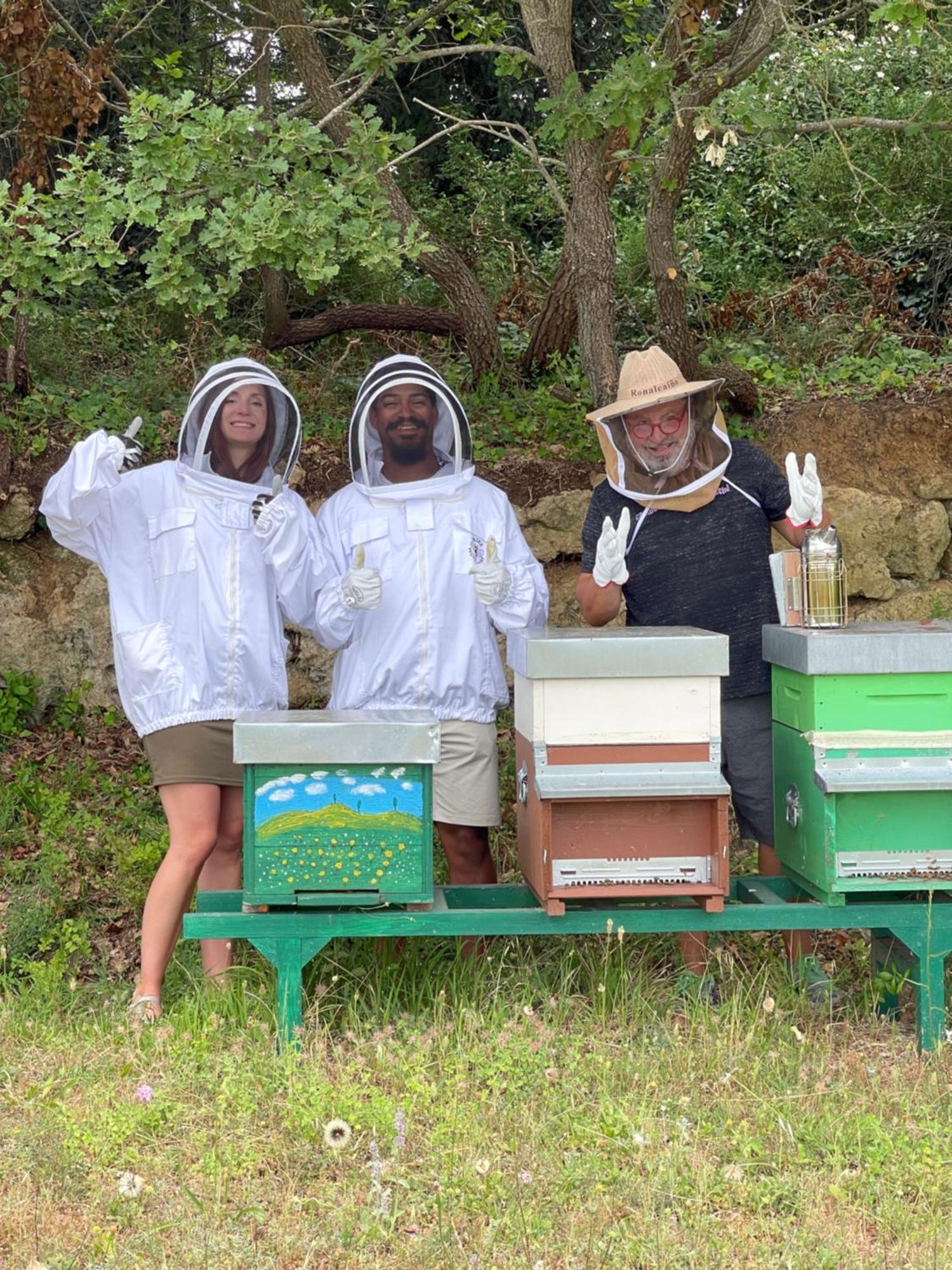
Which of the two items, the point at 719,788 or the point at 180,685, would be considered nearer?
the point at 719,788

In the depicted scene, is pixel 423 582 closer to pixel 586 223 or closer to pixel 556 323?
pixel 586 223

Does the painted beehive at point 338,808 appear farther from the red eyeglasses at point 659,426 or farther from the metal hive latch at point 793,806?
the red eyeglasses at point 659,426

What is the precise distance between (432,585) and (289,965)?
44.8 inches

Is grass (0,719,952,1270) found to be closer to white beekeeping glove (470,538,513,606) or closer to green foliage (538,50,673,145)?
white beekeeping glove (470,538,513,606)

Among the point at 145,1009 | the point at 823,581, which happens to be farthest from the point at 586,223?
the point at 145,1009

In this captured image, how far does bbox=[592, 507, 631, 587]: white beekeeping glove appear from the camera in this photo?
388 centimetres

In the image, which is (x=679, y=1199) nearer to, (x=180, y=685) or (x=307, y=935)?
(x=307, y=935)

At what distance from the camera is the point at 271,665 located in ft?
13.3

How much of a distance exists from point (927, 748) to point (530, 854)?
3.45 feet

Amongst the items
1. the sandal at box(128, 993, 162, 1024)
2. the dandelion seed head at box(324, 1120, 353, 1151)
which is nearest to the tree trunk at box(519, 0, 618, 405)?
the sandal at box(128, 993, 162, 1024)

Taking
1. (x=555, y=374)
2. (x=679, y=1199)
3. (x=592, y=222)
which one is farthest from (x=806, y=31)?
(x=679, y=1199)

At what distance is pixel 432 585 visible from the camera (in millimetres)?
4066

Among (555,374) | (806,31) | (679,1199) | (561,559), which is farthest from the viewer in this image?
(555,374)

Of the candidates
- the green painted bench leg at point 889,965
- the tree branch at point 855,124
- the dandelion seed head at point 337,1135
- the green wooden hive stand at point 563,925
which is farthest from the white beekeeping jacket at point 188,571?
the tree branch at point 855,124
